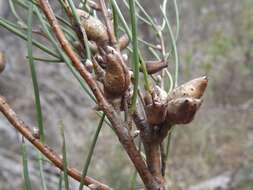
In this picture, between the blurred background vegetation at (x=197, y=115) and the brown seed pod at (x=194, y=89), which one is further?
the blurred background vegetation at (x=197, y=115)

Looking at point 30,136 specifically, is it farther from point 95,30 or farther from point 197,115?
point 197,115

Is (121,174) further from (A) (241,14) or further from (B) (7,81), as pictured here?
(A) (241,14)

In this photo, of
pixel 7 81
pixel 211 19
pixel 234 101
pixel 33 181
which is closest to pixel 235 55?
pixel 234 101

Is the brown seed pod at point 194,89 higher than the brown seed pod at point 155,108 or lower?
higher

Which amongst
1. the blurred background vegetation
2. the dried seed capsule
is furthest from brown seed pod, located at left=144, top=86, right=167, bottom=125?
the blurred background vegetation

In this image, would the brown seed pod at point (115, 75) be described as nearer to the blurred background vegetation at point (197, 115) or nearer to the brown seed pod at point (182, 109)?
the brown seed pod at point (182, 109)

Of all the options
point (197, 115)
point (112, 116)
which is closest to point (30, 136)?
point (112, 116)

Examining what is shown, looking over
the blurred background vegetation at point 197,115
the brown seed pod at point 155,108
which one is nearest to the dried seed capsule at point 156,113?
the brown seed pod at point 155,108
